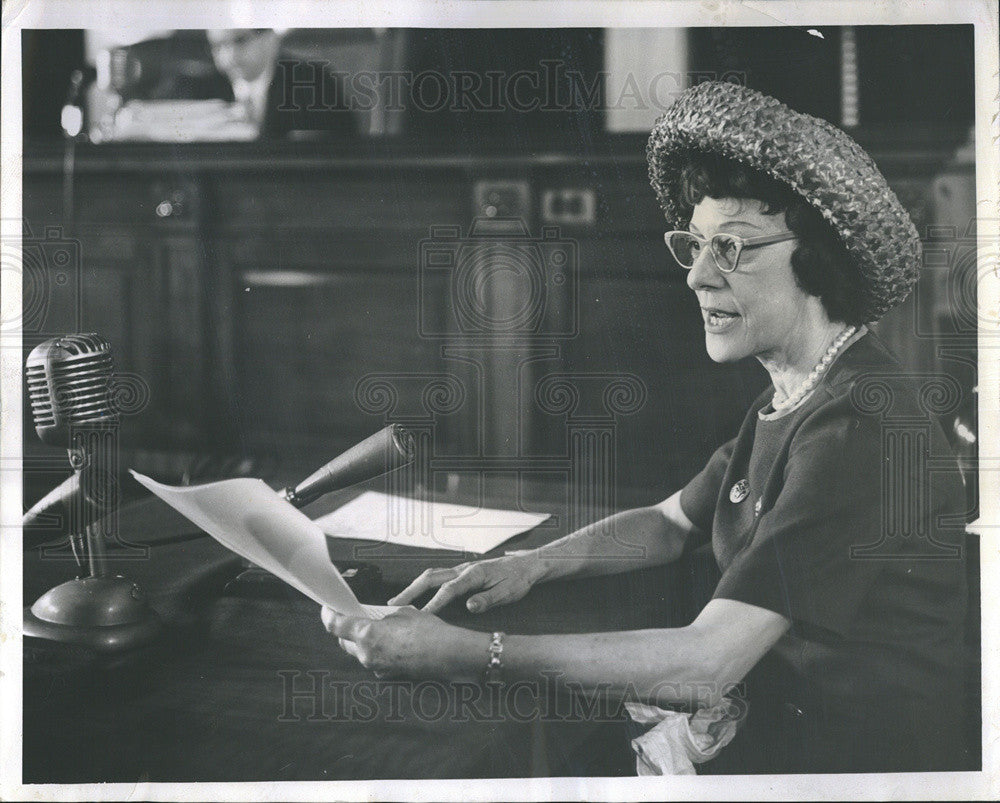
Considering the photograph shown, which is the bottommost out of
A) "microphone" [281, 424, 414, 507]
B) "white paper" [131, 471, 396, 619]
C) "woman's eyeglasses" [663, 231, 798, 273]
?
"white paper" [131, 471, 396, 619]

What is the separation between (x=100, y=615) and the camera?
125 centimetres

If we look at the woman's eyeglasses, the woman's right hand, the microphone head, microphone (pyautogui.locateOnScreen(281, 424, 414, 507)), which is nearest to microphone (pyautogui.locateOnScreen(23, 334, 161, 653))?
the microphone head

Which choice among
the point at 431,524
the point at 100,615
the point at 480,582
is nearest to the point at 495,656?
the point at 480,582

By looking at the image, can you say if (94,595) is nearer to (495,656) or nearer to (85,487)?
(85,487)

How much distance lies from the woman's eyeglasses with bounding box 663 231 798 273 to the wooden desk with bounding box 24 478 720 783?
428mm

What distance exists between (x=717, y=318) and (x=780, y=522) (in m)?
0.29

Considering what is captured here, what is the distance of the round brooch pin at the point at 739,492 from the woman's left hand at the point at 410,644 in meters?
0.40

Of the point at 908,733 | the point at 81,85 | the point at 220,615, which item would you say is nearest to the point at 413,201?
the point at 81,85

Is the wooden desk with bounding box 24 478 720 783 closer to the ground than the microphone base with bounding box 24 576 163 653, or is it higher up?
closer to the ground

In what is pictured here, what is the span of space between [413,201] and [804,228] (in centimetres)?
54

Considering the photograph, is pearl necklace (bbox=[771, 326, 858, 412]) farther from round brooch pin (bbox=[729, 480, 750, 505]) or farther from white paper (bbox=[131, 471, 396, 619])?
white paper (bbox=[131, 471, 396, 619])

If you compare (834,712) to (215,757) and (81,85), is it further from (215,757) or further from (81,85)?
(81,85)

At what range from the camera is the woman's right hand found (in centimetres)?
124

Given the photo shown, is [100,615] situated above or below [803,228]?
below
